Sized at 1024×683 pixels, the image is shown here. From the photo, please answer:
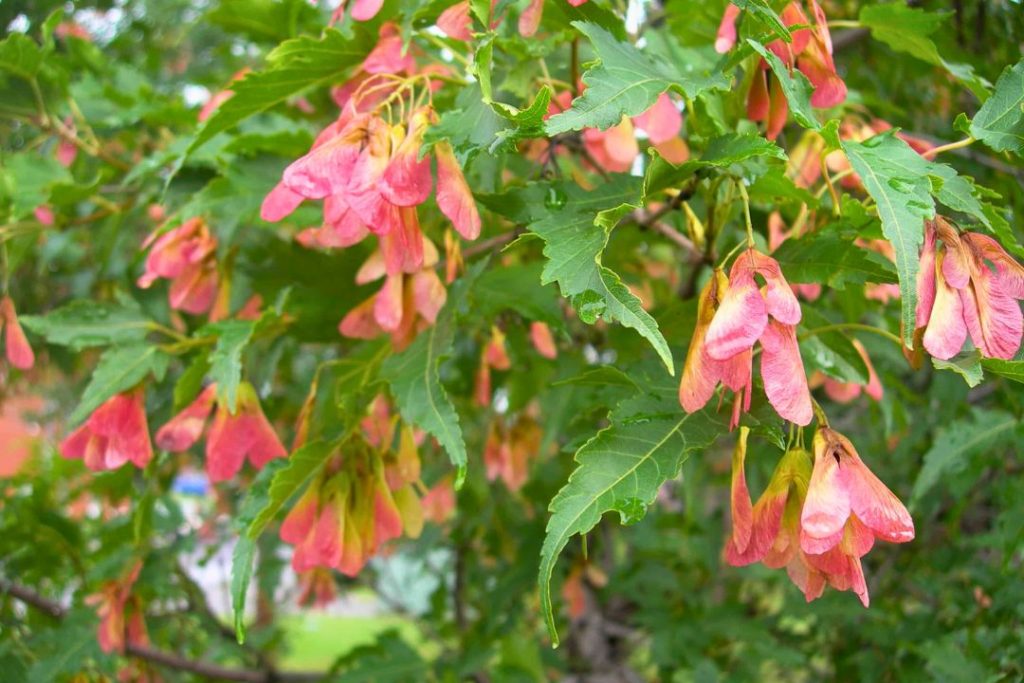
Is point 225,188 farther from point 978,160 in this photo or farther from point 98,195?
point 978,160

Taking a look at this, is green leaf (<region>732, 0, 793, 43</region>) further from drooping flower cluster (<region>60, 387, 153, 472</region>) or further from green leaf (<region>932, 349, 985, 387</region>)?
drooping flower cluster (<region>60, 387, 153, 472</region>)

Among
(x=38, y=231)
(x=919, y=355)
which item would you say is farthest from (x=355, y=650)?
(x=919, y=355)

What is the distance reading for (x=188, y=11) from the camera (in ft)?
8.30

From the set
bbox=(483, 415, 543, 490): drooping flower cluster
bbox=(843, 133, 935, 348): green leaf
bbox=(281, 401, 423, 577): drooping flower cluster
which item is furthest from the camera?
bbox=(483, 415, 543, 490): drooping flower cluster

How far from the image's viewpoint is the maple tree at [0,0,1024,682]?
2.34ft

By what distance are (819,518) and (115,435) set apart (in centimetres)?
82

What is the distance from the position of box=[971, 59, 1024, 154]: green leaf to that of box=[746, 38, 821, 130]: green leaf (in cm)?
13

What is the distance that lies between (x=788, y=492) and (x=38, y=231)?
3.76 ft

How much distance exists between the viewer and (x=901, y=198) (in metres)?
0.67

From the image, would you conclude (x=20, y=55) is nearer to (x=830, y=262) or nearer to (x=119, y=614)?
(x=119, y=614)

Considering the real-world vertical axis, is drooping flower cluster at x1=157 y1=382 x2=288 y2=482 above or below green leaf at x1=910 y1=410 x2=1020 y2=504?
above

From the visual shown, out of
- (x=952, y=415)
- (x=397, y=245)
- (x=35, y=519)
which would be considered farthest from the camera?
(x=35, y=519)

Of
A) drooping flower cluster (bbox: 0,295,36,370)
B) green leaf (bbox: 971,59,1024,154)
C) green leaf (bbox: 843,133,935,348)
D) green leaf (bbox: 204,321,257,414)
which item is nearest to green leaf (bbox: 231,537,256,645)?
green leaf (bbox: 204,321,257,414)

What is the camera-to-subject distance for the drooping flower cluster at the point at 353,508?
0.99 m
